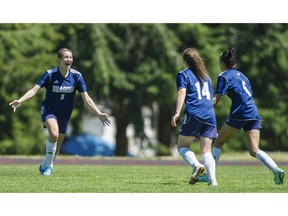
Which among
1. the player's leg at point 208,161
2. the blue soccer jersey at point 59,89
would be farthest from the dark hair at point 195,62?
the blue soccer jersey at point 59,89

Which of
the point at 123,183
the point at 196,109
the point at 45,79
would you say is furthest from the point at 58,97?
the point at 196,109

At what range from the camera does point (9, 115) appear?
34469mm

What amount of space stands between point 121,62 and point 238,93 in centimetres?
2198

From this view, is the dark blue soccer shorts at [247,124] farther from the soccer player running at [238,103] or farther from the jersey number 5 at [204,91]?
the jersey number 5 at [204,91]

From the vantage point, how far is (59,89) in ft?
47.9

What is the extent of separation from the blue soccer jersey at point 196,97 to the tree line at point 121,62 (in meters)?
20.8

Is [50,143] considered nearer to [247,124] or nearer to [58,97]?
[58,97]

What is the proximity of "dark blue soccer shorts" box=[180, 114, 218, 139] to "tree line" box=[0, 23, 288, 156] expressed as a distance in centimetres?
2082

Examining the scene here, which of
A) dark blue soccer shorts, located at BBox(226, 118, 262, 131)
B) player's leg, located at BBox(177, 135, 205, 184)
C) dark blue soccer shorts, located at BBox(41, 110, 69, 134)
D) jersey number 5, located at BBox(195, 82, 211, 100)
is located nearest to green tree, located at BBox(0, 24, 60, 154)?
dark blue soccer shorts, located at BBox(41, 110, 69, 134)

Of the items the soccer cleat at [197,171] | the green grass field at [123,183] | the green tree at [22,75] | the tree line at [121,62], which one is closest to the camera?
the green grass field at [123,183]

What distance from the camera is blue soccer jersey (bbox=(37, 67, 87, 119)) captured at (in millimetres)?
14586

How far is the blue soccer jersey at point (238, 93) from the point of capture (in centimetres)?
1330

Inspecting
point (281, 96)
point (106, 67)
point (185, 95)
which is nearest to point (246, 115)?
point (185, 95)

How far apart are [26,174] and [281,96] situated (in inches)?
968
